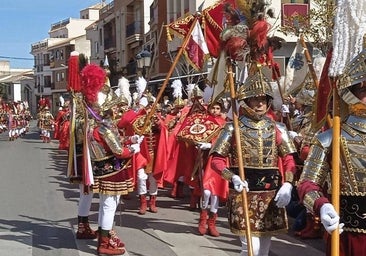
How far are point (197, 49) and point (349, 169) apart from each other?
182 inches

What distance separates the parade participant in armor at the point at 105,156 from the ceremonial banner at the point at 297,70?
2480 mm

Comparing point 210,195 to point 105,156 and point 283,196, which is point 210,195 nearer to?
point 105,156

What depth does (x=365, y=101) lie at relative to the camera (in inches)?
136

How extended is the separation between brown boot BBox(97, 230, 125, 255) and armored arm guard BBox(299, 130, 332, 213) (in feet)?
11.8

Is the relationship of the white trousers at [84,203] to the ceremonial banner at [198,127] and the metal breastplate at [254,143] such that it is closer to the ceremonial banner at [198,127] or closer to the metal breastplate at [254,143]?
the ceremonial banner at [198,127]

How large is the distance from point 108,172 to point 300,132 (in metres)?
2.50

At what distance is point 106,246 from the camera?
6.75 metres

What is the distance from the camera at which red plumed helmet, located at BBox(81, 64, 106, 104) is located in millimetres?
6801

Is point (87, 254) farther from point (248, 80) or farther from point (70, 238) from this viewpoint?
point (248, 80)

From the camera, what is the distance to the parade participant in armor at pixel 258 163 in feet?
16.1

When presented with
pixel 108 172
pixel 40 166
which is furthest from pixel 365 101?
pixel 40 166

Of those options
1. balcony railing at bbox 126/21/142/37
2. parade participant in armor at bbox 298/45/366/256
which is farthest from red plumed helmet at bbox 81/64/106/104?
balcony railing at bbox 126/21/142/37

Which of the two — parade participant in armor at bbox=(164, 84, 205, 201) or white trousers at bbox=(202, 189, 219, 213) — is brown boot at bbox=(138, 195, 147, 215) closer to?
parade participant in armor at bbox=(164, 84, 205, 201)

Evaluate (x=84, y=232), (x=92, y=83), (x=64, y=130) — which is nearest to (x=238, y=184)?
(x=92, y=83)
